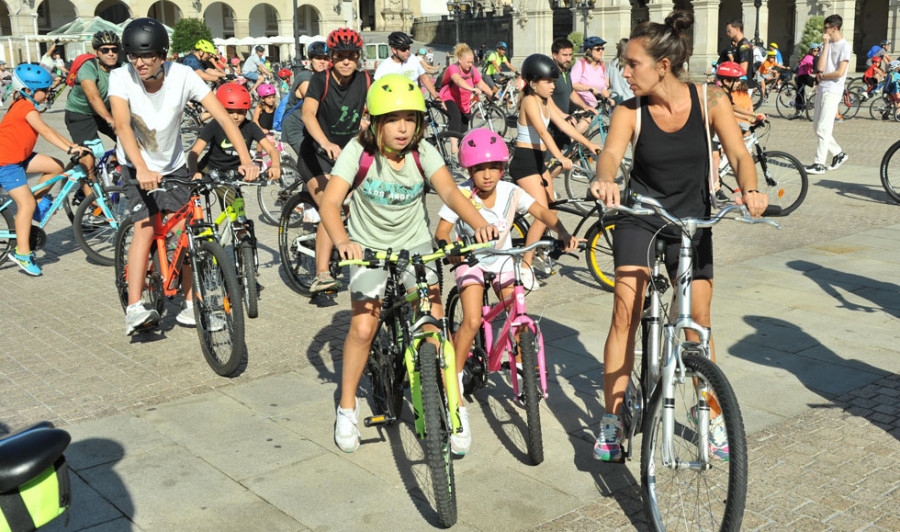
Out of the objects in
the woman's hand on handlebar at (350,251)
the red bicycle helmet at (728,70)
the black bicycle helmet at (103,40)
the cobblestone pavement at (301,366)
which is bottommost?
the cobblestone pavement at (301,366)

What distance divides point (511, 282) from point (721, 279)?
3680 mm

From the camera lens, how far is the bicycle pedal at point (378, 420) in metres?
4.57

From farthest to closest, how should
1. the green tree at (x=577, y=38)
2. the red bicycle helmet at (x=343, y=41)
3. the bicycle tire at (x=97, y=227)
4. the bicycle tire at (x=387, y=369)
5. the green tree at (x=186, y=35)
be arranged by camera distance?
the green tree at (x=186, y=35)
the green tree at (x=577, y=38)
the bicycle tire at (x=97, y=227)
the red bicycle helmet at (x=343, y=41)
the bicycle tire at (x=387, y=369)

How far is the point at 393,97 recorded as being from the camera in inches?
162

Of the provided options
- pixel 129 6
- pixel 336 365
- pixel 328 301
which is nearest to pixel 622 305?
pixel 336 365

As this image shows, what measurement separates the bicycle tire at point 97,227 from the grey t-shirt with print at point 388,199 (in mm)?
5356

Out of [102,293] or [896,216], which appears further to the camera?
[896,216]

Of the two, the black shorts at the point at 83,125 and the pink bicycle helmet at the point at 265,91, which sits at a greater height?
the pink bicycle helmet at the point at 265,91

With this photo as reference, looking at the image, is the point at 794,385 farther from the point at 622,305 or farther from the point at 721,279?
the point at 721,279

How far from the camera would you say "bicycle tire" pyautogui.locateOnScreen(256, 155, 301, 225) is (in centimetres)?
1097

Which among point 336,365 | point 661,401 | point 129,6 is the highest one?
point 129,6

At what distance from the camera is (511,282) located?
4852 millimetres

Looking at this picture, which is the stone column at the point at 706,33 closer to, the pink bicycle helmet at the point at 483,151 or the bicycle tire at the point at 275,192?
the bicycle tire at the point at 275,192

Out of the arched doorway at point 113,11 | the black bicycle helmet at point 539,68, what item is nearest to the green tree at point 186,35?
the arched doorway at point 113,11
